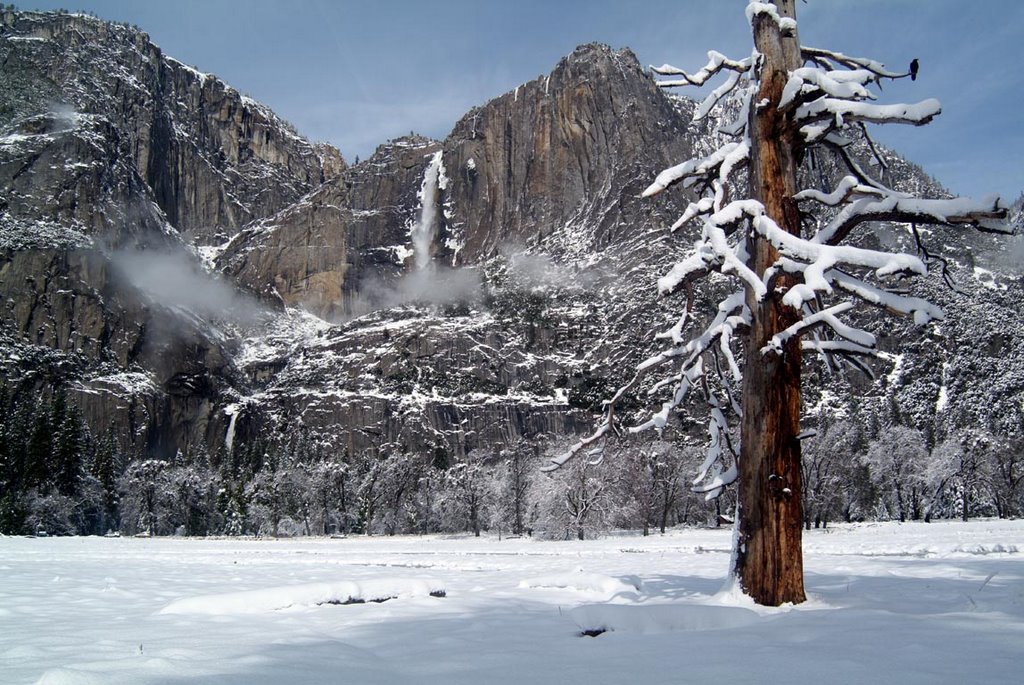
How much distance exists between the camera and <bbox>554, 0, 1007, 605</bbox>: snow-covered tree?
20.2 ft

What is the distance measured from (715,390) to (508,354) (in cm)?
18317

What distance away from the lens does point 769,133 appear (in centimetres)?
737

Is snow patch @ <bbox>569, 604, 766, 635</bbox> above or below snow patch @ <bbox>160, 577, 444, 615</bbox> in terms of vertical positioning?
above

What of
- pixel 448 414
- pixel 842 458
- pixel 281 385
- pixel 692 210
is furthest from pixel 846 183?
pixel 281 385

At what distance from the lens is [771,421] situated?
6.61 metres

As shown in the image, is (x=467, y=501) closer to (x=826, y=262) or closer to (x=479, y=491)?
(x=479, y=491)

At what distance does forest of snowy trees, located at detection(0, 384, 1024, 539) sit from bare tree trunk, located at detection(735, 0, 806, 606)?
35504 mm

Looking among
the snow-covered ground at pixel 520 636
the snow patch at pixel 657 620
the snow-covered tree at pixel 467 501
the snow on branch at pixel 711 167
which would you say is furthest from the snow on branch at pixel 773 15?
the snow-covered tree at pixel 467 501

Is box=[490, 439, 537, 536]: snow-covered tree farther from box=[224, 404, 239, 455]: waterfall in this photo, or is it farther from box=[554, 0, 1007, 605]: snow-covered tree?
box=[224, 404, 239, 455]: waterfall

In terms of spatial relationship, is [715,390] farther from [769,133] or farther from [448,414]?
[448,414]

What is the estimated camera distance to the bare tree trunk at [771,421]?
6.39 m

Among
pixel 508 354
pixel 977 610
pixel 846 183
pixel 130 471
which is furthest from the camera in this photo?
pixel 508 354

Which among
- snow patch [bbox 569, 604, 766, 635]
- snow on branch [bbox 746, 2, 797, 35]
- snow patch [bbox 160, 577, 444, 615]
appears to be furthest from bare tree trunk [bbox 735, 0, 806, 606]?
snow patch [bbox 160, 577, 444, 615]

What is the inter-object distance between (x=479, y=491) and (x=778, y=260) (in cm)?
8195
